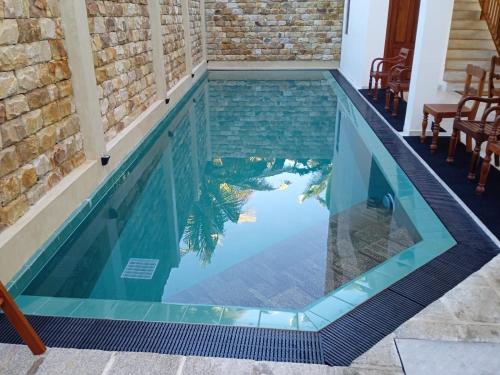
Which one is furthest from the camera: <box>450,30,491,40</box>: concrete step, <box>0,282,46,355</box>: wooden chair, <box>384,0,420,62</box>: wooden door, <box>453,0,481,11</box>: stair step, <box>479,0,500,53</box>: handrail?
<box>384,0,420,62</box>: wooden door

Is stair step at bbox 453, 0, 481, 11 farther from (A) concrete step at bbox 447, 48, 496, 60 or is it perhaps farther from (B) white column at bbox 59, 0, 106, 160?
(B) white column at bbox 59, 0, 106, 160

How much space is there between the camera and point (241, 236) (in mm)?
3893

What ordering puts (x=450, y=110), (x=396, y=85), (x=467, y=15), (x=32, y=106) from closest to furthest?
(x=32, y=106)
(x=450, y=110)
(x=396, y=85)
(x=467, y=15)

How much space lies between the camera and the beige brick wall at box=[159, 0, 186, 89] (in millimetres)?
7812

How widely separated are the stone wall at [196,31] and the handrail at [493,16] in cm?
658

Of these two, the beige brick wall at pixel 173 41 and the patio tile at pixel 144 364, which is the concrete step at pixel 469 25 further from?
the patio tile at pixel 144 364

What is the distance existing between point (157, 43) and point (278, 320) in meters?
5.64

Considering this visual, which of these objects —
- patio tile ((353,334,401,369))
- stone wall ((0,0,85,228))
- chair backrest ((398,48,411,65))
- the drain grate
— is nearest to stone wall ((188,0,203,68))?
chair backrest ((398,48,411,65))

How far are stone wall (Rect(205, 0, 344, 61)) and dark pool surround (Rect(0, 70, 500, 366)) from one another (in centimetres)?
1147

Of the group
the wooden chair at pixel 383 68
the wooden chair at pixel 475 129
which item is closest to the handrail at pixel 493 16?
the wooden chair at pixel 383 68

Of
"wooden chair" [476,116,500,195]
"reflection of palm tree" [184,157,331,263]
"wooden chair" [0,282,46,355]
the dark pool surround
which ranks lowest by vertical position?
"reflection of palm tree" [184,157,331,263]

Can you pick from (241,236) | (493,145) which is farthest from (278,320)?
(493,145)

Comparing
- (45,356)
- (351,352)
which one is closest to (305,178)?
(351,352)

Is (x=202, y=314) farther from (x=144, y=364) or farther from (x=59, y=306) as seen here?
(x=59, y=306)
